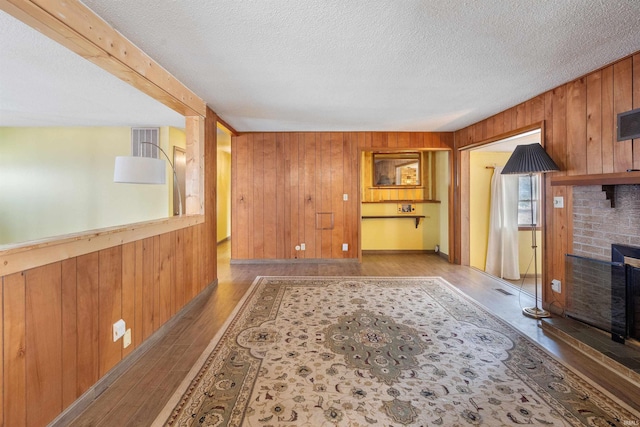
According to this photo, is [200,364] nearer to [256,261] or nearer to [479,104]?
[256,261]

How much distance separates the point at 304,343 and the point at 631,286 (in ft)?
8.74

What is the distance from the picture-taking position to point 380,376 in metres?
1.86

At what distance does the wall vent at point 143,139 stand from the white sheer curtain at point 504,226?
20.1 ft

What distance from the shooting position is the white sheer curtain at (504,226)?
520cm

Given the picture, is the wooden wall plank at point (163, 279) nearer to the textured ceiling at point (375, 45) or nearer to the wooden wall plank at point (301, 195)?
the textured ceiling at point (375, 45)

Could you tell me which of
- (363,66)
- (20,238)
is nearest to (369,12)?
(363,66)

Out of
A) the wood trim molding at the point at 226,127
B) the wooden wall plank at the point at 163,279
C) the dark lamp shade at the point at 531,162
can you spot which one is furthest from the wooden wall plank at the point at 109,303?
the dark lamp shade at the point at 531,162

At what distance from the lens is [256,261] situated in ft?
16.7

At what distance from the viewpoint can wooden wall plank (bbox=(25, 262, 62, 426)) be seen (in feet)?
4.35

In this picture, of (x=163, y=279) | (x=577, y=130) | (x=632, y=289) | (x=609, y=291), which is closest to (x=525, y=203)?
(x=577, y=130)

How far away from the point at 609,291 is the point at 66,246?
3987 millimetres

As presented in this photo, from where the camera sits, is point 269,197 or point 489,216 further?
point 489,216

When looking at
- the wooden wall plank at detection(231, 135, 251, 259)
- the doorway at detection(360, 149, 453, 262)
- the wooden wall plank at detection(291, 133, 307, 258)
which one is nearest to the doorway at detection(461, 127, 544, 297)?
the doorway at detection(360, 149, 453, 262)

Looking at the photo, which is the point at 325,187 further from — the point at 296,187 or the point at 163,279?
the point at 163,279
